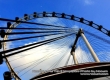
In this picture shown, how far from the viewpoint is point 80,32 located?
32250 mm

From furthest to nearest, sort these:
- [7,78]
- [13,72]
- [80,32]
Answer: [80,32], [13,72], [7,78]

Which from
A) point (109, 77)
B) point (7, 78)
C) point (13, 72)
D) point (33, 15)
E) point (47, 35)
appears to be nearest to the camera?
point (109, 77)

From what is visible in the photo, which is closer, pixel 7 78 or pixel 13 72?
pixel 7 78

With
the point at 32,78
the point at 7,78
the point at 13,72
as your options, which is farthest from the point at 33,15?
the point at 32,78

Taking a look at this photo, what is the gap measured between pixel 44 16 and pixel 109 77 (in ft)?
76.7

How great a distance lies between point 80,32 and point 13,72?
12.8 metres

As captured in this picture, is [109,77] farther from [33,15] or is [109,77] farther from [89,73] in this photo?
[33,15]

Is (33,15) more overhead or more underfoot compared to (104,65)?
more overhead

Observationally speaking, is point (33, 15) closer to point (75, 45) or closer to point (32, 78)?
point (75, 45)

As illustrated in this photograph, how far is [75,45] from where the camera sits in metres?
33.5

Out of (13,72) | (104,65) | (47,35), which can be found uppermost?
(47,35)

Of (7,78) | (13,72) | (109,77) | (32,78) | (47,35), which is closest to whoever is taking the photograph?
(109,77)

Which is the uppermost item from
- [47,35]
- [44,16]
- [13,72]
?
[44,16]

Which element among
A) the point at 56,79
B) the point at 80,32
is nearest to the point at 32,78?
the point at 56,79
